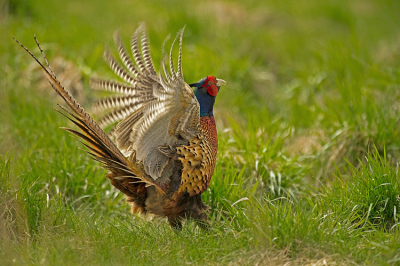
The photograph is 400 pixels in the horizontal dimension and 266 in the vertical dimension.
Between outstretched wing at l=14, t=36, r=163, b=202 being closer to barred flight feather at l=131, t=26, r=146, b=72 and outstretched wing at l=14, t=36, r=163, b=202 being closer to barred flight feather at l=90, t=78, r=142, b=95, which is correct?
barred flight feather at l=90, t=78, r=142, b=95

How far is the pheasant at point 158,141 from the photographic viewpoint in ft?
9.30

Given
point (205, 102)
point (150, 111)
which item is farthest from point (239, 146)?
point (150, 111)

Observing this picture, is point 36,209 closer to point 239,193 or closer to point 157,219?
point 157,219

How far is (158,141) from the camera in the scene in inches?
120

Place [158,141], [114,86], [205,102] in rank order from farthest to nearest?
[114,86] < [205,102] < [158,141]

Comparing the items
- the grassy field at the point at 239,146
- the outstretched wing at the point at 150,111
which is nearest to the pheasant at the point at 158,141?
the outstretched wing at the point at 150,111

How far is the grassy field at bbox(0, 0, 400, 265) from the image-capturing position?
2742 millimetres

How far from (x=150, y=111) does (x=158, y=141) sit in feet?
0.74

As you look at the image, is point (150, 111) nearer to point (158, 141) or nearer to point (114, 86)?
point (158, 141)

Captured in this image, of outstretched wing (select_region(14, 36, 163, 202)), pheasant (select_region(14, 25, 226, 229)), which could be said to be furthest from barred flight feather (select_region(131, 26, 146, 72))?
outstretched wing (select_region(14, 36, 163, 202))

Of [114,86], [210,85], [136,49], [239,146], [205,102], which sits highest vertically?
[136,49]

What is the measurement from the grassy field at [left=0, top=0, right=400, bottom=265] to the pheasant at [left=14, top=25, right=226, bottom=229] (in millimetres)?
227

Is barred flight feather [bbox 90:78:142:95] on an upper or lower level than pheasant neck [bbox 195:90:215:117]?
upper

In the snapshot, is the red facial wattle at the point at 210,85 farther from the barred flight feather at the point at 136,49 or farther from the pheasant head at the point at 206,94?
the barred flight feather at the point at 136,49
